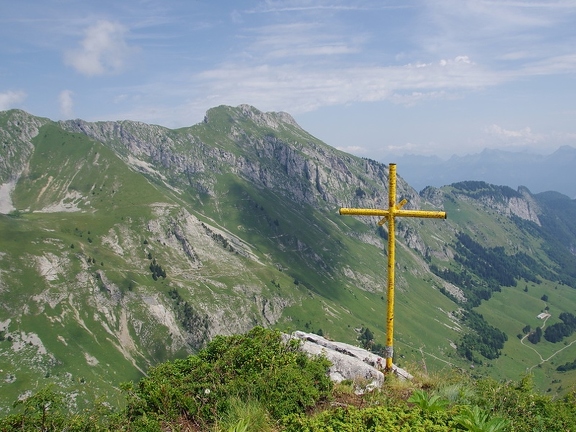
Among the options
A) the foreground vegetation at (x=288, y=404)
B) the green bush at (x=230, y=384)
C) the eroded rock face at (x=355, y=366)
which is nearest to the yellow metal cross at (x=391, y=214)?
the eroded rock face at (x=355, y=366)

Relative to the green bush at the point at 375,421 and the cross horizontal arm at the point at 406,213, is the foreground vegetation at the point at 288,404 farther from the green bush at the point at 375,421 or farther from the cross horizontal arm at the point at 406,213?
the cross horizontal arm at the point at 406,213

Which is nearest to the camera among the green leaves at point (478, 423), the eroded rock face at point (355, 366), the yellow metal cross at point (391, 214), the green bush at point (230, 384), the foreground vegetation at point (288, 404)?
the green leaves at point (478, 423)

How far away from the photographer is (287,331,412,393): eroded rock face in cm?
1753

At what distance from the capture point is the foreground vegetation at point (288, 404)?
1121cm

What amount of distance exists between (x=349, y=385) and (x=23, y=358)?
182634 mm

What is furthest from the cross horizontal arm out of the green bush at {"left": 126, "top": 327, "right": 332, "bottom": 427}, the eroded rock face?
the eroded rock face

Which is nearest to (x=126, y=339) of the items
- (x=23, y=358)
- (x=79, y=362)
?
(x=79, y=362)

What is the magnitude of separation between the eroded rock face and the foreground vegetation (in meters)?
0.93

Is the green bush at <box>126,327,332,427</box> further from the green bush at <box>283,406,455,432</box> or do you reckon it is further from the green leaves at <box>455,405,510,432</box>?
the green leaves at <box>455,405,510,432</box>

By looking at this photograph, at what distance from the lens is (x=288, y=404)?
520 inches

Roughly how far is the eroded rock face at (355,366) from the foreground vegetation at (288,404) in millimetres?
928

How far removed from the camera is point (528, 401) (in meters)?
14.4

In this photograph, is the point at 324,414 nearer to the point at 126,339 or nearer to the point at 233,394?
the point at 233,394

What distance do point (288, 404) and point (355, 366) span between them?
22.3 feet
